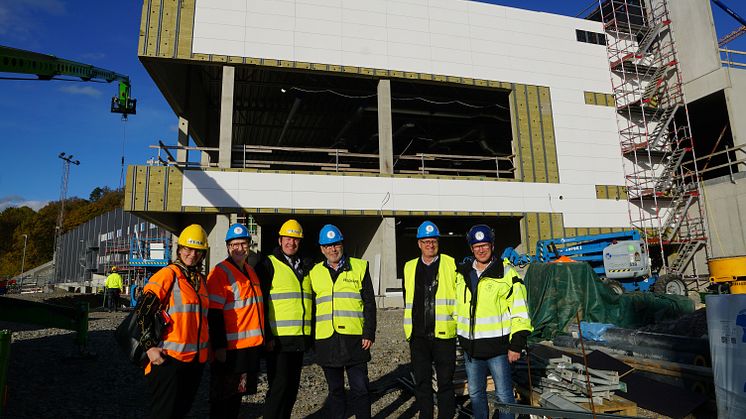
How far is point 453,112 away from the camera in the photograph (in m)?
21.4

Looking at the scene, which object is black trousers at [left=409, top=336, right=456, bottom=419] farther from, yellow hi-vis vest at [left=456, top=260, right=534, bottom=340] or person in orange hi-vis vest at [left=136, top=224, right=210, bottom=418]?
person in orange hi-vis vest at [left=136, top=224, right=210, bottom=418]

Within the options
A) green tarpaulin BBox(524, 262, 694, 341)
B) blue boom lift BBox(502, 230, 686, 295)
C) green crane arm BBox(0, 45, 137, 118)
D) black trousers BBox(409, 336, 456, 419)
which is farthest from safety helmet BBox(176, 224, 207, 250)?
blue boom lift BBox(502, 230, 686, 295)

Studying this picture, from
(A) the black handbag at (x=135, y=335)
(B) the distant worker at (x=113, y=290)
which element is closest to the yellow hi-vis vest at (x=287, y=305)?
(A) the black handbag at (x=135, y=335)

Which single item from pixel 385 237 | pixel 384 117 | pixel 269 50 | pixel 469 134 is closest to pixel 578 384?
pixel 385 237

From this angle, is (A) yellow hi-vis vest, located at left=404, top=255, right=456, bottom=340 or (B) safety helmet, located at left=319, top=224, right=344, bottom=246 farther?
(B) safety helmet, located at left=319, top=224, right=344, bottom=246

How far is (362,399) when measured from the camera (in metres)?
4.03

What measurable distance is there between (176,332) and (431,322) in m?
2.17

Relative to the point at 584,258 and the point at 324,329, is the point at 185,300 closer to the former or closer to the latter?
the point at 324,329

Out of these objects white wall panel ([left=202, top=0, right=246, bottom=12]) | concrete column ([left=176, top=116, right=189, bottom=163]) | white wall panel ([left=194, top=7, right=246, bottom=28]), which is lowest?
concrete column ([left=176, top=116, right=189, bottom=163])

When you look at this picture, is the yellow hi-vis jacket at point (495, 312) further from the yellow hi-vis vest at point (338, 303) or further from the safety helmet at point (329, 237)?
the safety helmet at point (329, 237)

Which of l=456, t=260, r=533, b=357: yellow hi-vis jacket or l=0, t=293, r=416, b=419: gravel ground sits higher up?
l=456, t=260, r=533, b=357: yellow hi-vis jacket

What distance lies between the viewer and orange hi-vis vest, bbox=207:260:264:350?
3754 mm

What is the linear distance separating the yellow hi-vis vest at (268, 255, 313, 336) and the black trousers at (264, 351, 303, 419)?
23cm

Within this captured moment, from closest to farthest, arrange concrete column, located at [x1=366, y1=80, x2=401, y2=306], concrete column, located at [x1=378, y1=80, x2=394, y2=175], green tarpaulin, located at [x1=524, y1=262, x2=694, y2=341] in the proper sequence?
green tarpaulin, located at [x1=524, y1=262, x2=694, y2=341], concrete column, located at [x1=366, y1=80, x2=401, y2=306], concrete column, located at [x1=378, y1=80, x2=394, y2=175]
